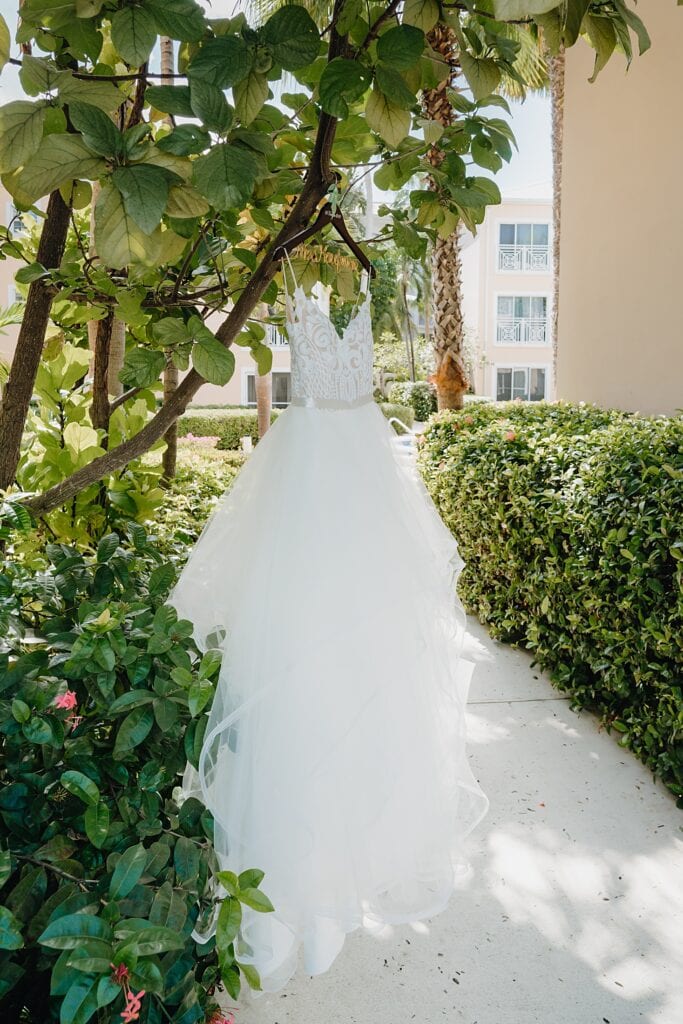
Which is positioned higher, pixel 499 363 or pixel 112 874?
pixel 499 363

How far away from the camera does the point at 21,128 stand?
0.81 metres

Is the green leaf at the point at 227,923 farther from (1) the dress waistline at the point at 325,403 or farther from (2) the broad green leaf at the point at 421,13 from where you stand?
(2) the broad green leaf at the point at 421,13

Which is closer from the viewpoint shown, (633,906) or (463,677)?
(463,677)

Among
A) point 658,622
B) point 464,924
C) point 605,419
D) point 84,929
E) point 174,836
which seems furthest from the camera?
point 605,419

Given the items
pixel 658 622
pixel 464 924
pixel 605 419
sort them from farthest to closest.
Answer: pixel 605 419, pixel 658 622, pixel 464 924

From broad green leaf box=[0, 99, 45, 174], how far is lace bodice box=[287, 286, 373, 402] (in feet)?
2.24

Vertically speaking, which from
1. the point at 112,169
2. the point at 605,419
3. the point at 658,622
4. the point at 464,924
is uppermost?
the point at 112,169

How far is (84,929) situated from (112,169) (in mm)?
775

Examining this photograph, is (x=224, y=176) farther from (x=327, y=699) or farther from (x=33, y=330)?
(x=327, y=699)

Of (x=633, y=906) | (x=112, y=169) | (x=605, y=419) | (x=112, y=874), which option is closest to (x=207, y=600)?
(x=112, y=874)

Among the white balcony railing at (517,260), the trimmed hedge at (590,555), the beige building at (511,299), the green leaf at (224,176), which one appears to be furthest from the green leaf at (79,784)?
the white balcony railing at (517,260)

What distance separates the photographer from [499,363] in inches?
898

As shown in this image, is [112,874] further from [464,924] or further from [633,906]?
[633,906]

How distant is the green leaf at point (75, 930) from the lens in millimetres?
736
